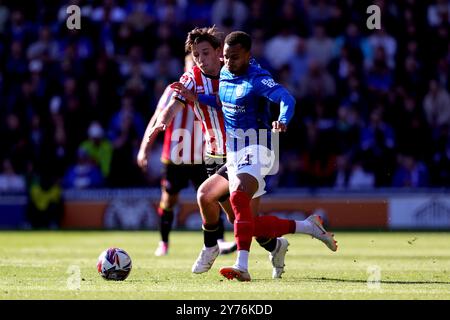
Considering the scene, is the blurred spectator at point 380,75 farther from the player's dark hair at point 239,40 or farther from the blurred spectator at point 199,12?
the player's dark hair at point 239,40

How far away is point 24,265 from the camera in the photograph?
37.8 ft

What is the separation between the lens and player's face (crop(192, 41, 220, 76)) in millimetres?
10727

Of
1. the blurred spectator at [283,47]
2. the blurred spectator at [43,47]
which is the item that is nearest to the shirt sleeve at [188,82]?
the blurred spectator at [283,47]

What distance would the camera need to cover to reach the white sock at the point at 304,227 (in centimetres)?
1006

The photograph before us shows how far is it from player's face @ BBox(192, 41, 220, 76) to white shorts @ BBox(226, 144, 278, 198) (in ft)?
4.34

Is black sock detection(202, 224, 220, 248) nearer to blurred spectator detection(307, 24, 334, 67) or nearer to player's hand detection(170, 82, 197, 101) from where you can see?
player's hand detection(170, 82, 197, 101)

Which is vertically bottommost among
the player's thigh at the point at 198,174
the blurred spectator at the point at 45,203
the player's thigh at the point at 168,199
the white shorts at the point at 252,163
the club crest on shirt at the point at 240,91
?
the blurred spectator at the point at 45,203

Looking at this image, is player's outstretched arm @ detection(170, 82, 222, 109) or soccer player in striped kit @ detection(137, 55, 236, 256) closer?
player's outstretched arm @ detection(170, 82, 222, 109)

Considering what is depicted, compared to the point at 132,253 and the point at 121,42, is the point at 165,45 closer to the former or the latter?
the point at 121,42

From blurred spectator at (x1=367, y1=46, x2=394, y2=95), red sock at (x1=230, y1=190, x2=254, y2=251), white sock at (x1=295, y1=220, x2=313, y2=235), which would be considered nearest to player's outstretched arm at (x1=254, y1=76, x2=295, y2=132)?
red sock at (x1=230, y1=190, x2=254, y2=251)

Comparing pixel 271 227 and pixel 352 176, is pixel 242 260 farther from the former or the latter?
pixel 352 176

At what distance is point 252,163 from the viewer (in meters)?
9.58

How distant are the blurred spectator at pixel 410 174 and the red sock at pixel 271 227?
10.6 m
